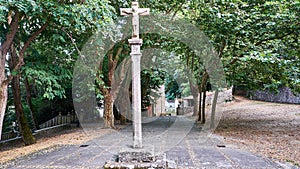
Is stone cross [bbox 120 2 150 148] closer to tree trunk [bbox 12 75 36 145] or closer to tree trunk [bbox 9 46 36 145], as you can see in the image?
tree trunk [bbox 9 46 36 145]

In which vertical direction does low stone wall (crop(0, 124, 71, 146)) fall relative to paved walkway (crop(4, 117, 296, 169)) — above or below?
below

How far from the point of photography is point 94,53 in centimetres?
778

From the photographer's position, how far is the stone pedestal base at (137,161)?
4.00m

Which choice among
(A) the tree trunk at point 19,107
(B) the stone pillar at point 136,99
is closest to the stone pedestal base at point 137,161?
(B) the stone pillar at point 136,99

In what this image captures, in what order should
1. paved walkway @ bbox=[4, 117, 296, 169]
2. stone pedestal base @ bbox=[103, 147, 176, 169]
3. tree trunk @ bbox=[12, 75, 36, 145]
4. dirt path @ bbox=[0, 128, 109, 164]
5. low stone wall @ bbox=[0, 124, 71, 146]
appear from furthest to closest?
low stone wall @ bbox=[0, 124, 71, 146], tree trunk @ bbox=[12, 75, 36, 145], dirt path @ bbox=[0, 128, 109, 164], paved walkway @ bbox=[4, 117, 296, 169], stone pedestal base @ bbox=[103, 147, 176, 169]

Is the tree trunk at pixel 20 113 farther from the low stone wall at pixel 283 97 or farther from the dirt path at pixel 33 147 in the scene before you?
the low stone wall at pixel 283 97

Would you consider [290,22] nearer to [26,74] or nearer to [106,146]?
[106,146]

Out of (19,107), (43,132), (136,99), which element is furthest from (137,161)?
(43,132)

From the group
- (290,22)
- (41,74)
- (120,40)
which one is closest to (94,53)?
(120,40)

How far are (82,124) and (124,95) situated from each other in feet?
8.83

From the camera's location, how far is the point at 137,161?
4188mm

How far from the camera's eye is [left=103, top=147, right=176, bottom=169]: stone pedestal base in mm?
4004

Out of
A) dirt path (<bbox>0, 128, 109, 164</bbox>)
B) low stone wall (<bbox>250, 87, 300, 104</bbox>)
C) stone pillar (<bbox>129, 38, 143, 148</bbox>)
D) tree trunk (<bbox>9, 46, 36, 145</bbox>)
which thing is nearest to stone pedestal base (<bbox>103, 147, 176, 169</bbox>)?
stone pillar (<bbox>129, 38, 143, 148</bbox>)

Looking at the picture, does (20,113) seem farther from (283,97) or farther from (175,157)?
(283,97)
